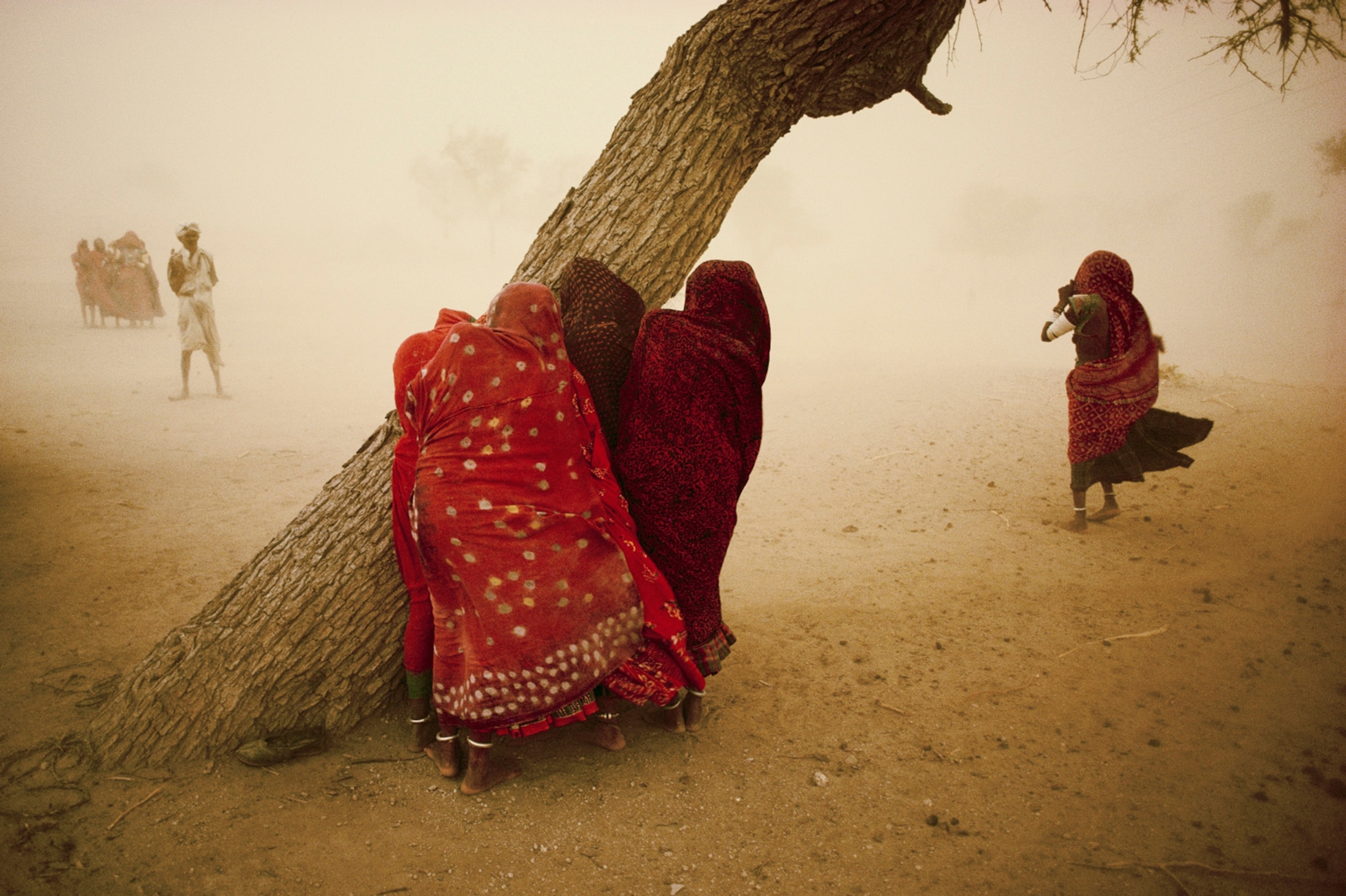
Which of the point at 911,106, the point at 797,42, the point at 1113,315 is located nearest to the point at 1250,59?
the point at 1113,315

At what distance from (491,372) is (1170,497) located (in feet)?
18.5

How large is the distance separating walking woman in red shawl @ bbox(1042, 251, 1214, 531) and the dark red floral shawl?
293 centimetres

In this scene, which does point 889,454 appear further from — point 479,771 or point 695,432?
point 479,771

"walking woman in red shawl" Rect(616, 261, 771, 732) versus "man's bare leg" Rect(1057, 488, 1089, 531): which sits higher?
"walking woman in red shawl" Rect(616, 261, 771, 732)

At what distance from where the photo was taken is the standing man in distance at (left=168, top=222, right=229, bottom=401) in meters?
7.38

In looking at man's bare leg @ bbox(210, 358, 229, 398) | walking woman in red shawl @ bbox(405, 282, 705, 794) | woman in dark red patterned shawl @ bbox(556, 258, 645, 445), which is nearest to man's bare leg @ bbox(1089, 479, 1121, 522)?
woman in dark red patterned shawl @ bbox(556, 258, 645, 445)

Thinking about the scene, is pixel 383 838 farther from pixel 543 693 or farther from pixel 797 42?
pixel 797 42

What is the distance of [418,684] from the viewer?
7.84 ft

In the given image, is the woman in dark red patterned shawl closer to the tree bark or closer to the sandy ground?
the tree bark

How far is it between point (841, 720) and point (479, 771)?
1409mm

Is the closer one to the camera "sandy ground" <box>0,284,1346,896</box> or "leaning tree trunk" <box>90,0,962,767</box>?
"sandy ground" <box>0,284,1346,896</box>

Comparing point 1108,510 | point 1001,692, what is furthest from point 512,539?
point 1108,510

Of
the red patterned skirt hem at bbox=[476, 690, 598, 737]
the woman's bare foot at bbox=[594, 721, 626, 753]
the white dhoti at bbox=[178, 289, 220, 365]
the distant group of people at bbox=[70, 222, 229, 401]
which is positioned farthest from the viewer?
the distant group of people at bbox=[70, 222, 229, 401]

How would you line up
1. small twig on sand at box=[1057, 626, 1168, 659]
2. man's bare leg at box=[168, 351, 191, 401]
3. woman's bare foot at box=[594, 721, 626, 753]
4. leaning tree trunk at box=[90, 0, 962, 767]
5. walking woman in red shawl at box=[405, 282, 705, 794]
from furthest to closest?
man's bare leg at box=[168, 351, 191, 401], small twig on sand at box=[1057, 626, 1168, 659], woman's bare foot at box=[594, 721, 626, 753], leaning tree trunk at box=[90, 0, 962, 767], walking woman in red shawl at box=[405, 282, 705, 794]
